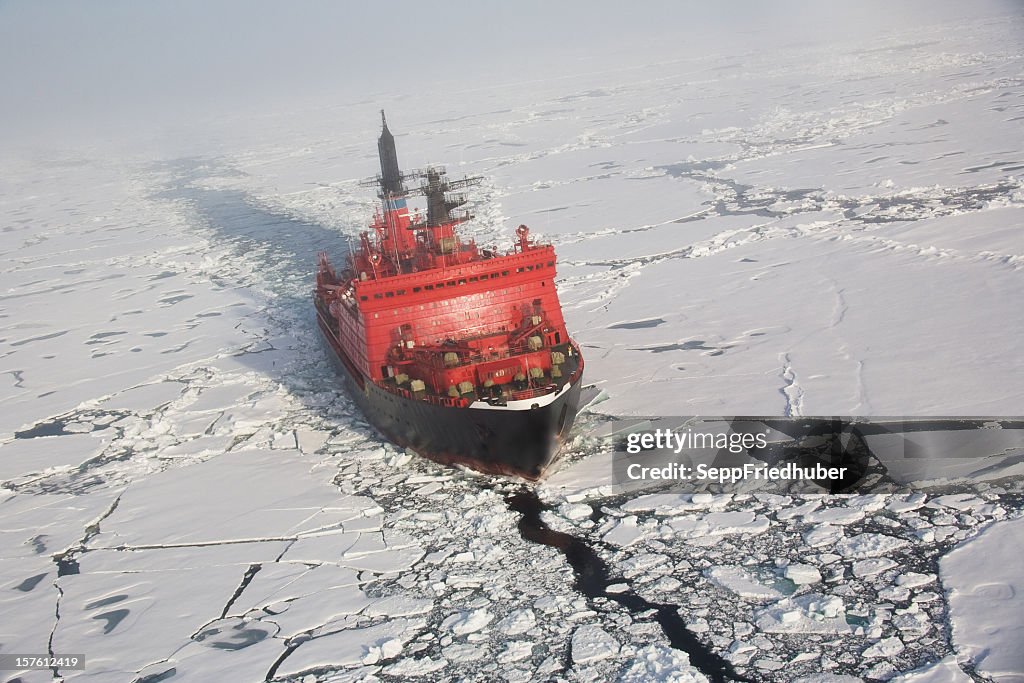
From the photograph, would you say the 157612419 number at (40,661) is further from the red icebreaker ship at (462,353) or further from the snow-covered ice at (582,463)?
the red icebreaker ship at (462,353)

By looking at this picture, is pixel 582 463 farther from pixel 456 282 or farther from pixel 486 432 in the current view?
pixel 456 282

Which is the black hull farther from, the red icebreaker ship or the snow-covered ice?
the snow-covered ice

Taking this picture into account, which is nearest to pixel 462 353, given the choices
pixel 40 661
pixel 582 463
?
pixel 582 463

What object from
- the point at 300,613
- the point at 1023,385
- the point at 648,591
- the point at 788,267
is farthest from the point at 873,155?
the point at 300,613

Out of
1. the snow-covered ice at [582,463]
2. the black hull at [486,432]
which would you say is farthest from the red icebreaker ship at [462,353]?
the snow-covered ice at [582,463]

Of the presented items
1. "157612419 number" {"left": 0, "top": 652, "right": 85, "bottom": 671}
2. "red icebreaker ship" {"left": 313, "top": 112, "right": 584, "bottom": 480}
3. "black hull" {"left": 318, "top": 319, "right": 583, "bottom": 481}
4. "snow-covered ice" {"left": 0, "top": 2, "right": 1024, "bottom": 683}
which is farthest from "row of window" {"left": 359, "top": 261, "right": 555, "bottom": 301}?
"157612419 number" {"left": 0, "top": 652, "right": 85, "bottom": 671}

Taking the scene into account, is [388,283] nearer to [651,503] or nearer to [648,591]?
[651,503]
